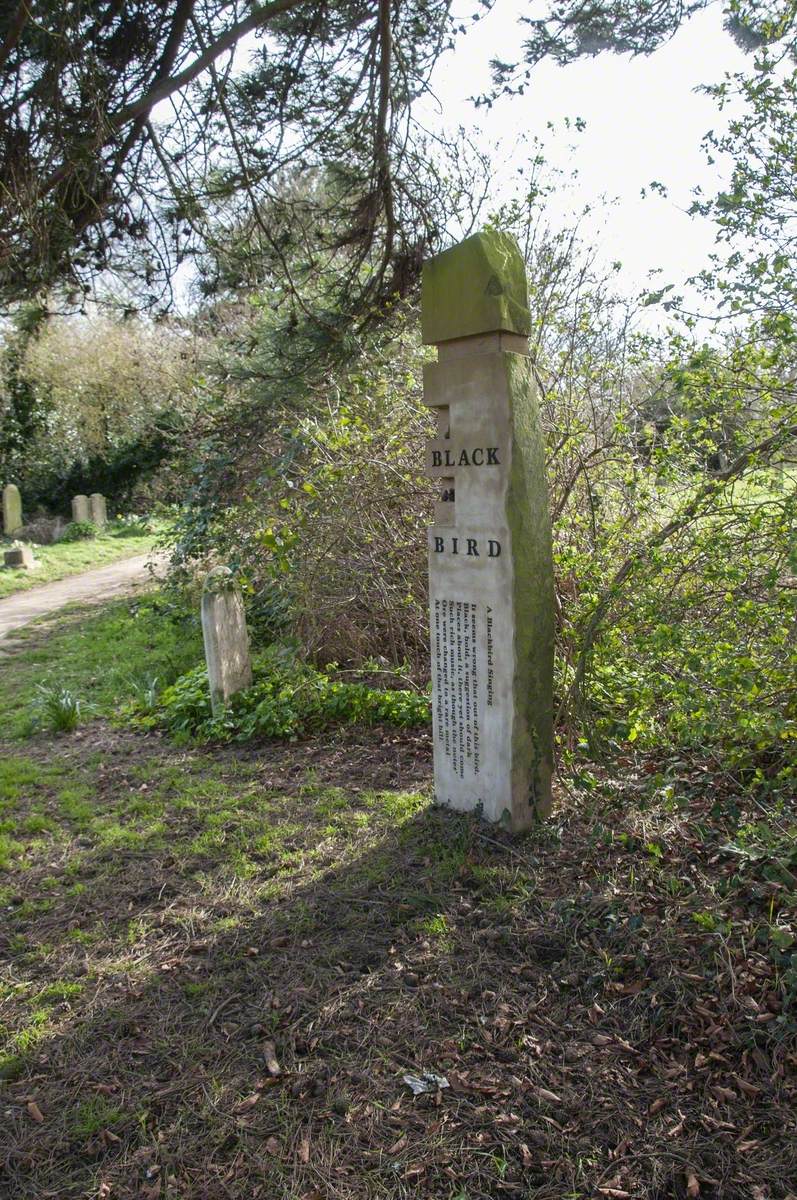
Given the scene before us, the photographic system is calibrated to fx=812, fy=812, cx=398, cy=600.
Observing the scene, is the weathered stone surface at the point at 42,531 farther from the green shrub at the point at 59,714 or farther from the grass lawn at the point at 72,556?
the green shrub at the point at 59,714

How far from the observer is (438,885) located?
147 inches

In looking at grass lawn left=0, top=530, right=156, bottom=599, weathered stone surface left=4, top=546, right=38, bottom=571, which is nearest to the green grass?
grass lawn left=0, top=530, right=156, bottom=599

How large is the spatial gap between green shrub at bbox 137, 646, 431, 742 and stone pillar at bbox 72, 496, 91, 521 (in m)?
12.6

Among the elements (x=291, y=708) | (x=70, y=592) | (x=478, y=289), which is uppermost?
(x=478, y=289)

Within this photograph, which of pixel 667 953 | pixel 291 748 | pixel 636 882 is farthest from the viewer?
pixel 291 748

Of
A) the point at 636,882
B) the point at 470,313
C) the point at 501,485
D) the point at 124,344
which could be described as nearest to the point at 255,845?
the point at 636,882

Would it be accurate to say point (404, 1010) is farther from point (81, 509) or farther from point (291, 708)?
point (81, 509)

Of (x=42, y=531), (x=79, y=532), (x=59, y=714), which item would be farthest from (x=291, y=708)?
(x=42, y=531)

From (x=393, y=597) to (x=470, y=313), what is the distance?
284 centimetres

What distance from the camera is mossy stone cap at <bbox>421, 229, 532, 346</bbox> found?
12.8 feet

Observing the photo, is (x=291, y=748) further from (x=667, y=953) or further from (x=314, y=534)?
(x=667, y=953)

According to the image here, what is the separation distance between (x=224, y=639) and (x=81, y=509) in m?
13.2

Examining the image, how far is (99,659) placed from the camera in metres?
9.04

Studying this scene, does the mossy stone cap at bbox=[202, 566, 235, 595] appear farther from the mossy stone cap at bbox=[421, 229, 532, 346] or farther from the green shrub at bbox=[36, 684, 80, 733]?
the mossy stone cap at bbox=[421, 229, 532, 346]
